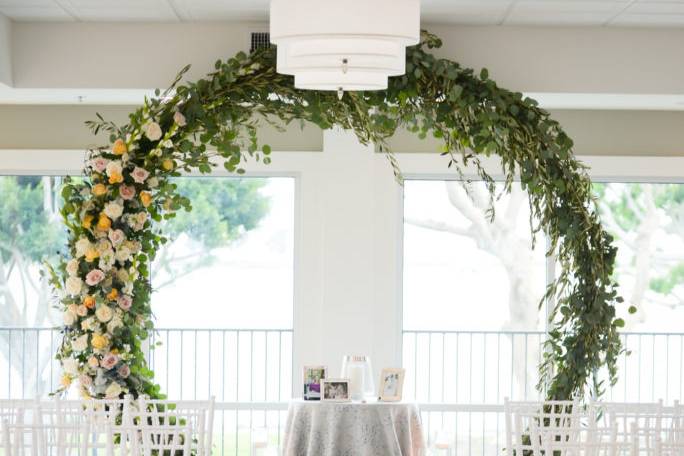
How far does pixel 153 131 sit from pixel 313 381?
1.82 metres

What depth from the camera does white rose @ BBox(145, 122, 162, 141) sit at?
582 cm

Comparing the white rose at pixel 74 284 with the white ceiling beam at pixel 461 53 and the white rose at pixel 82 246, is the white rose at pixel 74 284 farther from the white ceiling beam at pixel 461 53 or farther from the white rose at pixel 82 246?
the white ceiling beam at pixel 461 53

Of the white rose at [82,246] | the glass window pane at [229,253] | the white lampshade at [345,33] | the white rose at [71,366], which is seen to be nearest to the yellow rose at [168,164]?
the white rose at [82,246]

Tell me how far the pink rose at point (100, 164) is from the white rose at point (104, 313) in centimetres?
79

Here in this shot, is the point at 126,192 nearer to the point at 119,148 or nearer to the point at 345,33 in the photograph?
the point at 119,148

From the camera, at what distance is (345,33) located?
3541 mm

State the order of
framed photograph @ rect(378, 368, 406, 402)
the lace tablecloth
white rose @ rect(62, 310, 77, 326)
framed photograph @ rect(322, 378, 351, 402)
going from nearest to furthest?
1. white rose @ rect(62, 310, 77, 326)
2. the lace tablecloth
3. framed photograph @ rect(322, 378, 351, 402)
4. framed photograph @ rect(378, 368, 406, 402)

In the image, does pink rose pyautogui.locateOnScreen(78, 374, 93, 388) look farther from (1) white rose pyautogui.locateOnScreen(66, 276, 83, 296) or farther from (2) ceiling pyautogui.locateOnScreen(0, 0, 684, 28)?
(2) ceiling pyautogui.locateOnScreen(0, 0, 684, 28)

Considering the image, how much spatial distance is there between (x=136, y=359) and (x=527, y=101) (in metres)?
2.76

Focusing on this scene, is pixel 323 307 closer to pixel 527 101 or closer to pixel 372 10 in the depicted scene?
pixel 527 101

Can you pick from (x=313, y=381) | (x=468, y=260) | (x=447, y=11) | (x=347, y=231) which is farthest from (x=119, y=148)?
(x=468, y=260)

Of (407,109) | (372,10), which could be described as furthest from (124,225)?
(372,10)

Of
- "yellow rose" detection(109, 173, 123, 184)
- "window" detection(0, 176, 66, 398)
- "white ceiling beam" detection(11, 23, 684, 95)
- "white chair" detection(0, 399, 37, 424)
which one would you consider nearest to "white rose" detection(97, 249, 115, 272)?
"yellow rose" detection(109, 173, 123, 184)

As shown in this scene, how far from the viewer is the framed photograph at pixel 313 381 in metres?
6.27
